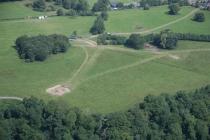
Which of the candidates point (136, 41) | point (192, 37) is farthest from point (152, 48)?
point (192, 37)

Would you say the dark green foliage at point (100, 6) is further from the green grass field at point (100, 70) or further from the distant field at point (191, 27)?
the distant field at point (191, 27)

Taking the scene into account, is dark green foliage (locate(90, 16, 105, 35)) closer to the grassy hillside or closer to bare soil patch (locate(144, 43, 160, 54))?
the grassy hillside

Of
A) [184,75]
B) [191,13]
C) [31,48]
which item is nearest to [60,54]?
[31,48]

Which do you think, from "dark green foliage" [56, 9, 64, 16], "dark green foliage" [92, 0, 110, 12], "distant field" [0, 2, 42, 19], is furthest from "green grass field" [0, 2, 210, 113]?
"dark green foliage" [92, 0, 110, 12]

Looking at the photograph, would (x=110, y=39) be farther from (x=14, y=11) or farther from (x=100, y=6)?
(x=14, y=11)

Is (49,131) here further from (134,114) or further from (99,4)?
(99,4)

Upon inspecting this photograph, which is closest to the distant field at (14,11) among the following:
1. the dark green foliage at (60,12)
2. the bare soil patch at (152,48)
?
the dark green foliage at (60,12)

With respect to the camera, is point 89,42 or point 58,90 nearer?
point 58,90
